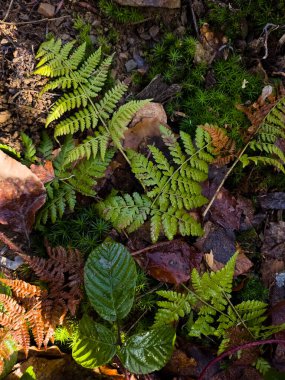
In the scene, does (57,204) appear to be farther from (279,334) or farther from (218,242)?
(279,334)

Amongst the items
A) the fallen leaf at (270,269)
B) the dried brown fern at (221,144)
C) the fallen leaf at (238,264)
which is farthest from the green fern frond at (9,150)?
the fallen leaf at (270,269)

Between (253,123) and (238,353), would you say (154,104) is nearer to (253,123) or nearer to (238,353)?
(253,123)

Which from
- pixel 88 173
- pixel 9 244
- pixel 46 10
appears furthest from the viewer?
pixel 46 10

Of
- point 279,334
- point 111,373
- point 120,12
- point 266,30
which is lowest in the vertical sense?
point 111,373

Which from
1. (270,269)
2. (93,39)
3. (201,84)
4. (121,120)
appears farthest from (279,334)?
(93,39)

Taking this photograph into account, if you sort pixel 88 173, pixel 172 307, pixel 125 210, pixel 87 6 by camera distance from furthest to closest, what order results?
pixel 87 6
pixel 88 173
pixel 125 210
pixel 172 307

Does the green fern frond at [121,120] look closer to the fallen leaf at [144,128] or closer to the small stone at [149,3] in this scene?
the fallen leaf at [144,128]

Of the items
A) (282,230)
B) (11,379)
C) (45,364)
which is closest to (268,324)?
(282,230)
